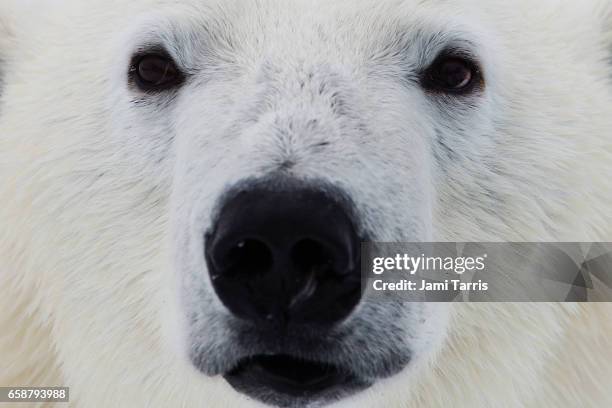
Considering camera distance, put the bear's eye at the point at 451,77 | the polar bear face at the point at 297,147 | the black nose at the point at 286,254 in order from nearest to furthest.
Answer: the black nose at the point at 286,254 < the polar bear face at the point at 297,147 < the bear's eye at the point at 451,77

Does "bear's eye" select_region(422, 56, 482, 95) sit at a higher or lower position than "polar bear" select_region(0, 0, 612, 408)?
higher

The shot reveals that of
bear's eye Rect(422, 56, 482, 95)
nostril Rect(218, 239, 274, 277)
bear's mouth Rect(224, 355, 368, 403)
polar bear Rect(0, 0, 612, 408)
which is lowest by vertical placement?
bear's mouth Rect(224, 355, 368, 403)

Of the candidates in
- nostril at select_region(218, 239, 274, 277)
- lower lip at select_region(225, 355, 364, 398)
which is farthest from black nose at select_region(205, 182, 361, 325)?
lower lip at select_region(225, 355, 364, 398)

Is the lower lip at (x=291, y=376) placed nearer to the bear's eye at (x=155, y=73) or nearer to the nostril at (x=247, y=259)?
the nostril at (x=247, y=259)

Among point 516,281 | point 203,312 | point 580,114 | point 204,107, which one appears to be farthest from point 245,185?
point 580,114

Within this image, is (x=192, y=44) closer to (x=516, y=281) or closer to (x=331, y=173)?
(x=331, y=173)

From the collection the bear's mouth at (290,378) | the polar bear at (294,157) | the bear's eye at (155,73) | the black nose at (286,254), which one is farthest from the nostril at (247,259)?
the bear's eye at (155,73)

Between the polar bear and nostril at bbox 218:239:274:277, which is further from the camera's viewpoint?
the polar bear

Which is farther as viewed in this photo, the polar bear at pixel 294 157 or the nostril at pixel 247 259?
the polar bear at pixel 294 157

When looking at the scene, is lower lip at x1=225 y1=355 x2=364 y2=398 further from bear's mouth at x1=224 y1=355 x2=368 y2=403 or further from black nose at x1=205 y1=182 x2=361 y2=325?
black nose at x1=205 y1=182 x2=361 y2=325
